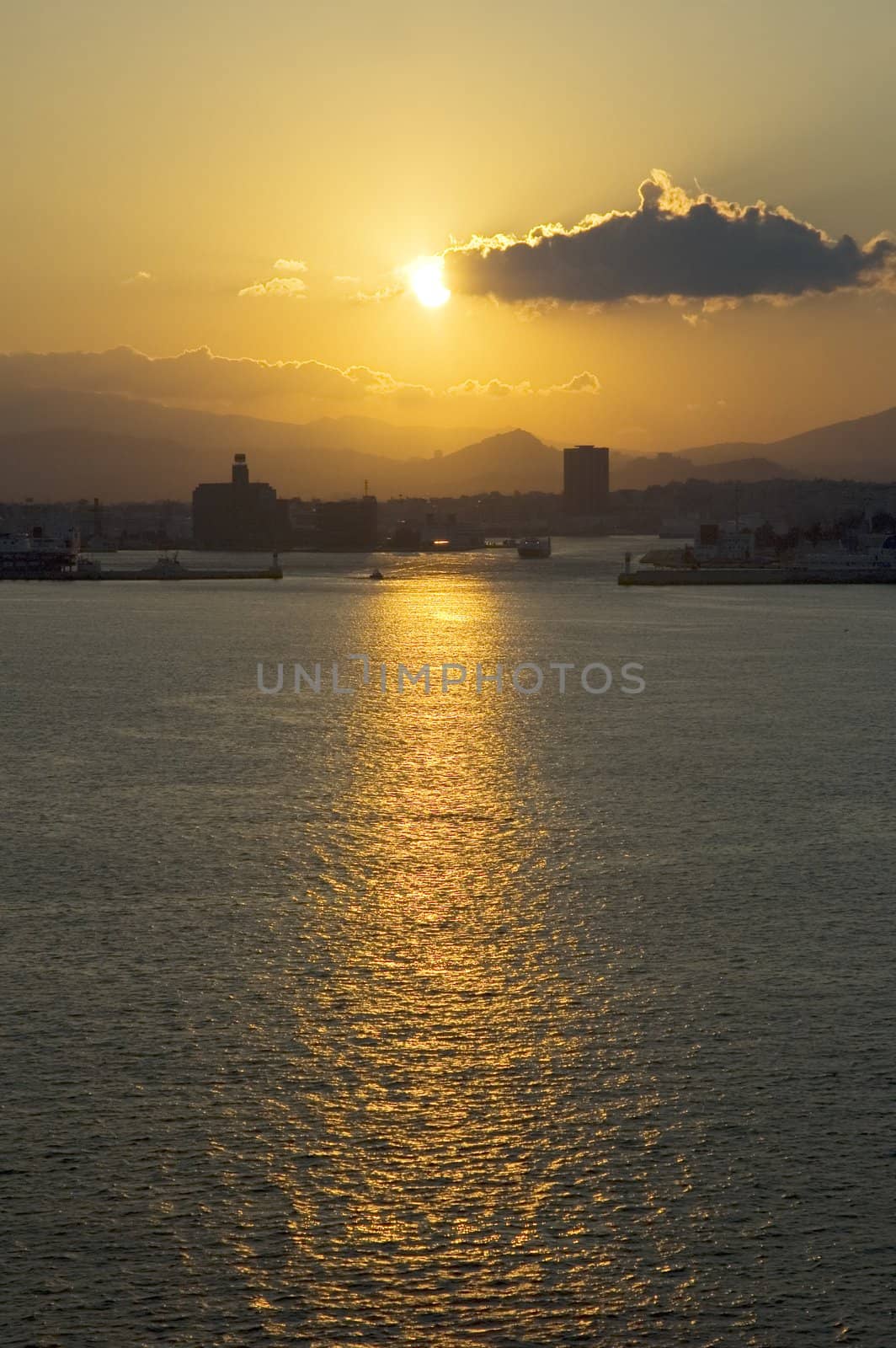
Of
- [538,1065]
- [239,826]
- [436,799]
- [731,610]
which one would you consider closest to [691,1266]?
[538,1065]

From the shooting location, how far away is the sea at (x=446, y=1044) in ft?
28.9

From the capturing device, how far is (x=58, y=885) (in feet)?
60.0

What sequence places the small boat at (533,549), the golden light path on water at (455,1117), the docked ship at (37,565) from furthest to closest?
the small boat at (533,549)
the docked ship at (37,565)
the golden light path on water at (455,1117)

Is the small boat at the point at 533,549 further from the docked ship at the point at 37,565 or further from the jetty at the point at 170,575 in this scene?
the docked ship at the point at 37,565

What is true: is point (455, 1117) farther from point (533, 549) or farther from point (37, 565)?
point (533, 549)

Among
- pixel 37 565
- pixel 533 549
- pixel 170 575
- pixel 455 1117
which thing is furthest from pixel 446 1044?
pixel 533 549

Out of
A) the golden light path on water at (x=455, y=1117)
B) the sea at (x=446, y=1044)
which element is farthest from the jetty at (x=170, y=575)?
the golden light path on water at (x=455, y=1117)

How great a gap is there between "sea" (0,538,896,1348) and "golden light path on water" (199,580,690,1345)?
0.11 ft

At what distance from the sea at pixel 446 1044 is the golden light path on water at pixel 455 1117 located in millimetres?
32

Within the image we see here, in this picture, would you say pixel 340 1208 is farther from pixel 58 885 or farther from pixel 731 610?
pixel 731 610

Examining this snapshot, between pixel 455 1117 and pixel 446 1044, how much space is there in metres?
1.59

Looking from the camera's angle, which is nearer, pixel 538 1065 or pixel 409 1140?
pixel 409 1140

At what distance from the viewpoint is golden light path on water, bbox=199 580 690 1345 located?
28.9ft

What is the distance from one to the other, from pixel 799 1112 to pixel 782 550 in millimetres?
164864
